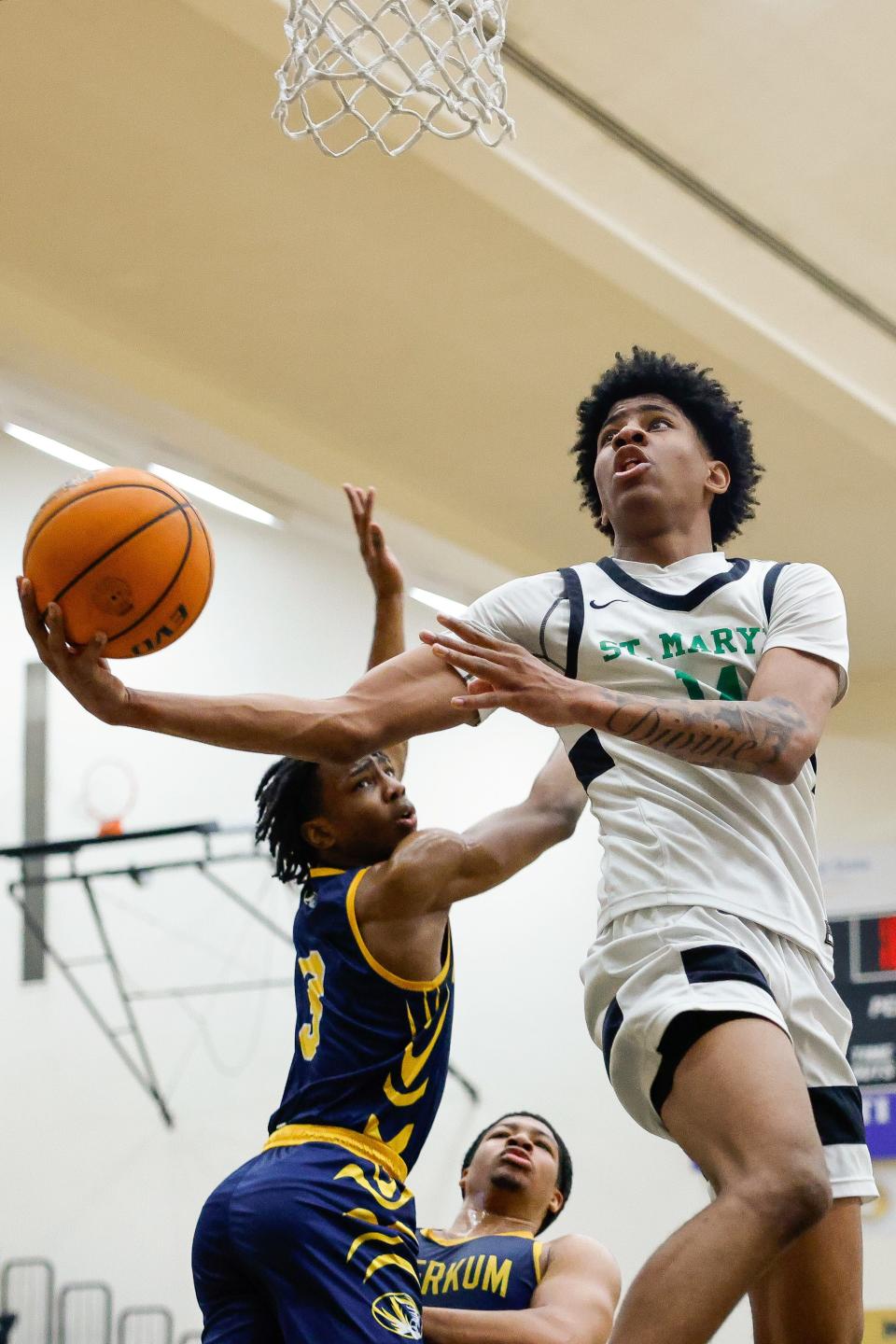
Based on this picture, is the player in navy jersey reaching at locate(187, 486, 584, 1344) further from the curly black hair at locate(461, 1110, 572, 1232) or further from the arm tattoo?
the curly black hair at locate(461, 1110, 572, 1232)

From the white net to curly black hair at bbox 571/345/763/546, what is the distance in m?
1.10

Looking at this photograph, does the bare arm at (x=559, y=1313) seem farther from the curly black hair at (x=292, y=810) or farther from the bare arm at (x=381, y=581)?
the bare arm at (x=381, y=581)

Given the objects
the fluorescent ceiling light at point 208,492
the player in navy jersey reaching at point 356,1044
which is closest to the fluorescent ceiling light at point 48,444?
the fluorescent ceiling light at point 208,492

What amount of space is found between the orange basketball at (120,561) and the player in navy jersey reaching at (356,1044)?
0.59m

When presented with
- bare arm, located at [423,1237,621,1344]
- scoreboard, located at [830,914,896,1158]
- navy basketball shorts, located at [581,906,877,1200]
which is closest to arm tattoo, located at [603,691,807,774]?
navy basketball shorts, located at [581,906,877,1200]

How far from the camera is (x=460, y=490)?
26.0ft

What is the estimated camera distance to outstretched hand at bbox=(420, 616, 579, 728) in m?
2.59

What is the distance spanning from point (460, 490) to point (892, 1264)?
460 centimetres

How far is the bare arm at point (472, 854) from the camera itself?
3654mm

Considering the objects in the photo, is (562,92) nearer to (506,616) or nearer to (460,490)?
(460,490)

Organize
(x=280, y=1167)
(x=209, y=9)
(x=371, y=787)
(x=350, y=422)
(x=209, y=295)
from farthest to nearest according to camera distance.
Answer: (x=350, y=422)
(x=209, y=295)
(x=209, y=9)
(x=371, y=787)
(x=280, y=1167)

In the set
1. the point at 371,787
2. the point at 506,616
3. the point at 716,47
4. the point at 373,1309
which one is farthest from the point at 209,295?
the point at 373,1309

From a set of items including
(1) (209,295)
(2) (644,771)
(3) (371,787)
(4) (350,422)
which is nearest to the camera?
(2) (644,771)

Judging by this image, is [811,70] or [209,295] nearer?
[811,70]
